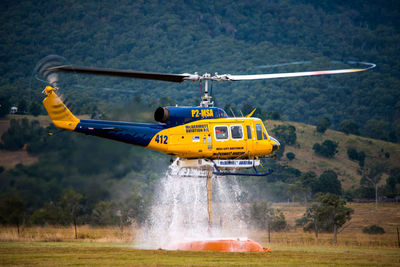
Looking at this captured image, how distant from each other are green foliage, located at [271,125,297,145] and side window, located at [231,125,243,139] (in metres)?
82.8

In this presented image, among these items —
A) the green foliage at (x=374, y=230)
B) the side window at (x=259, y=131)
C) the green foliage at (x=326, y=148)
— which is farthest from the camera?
the green foliage at (x=326, y=148)

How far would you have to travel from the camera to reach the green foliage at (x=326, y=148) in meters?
115

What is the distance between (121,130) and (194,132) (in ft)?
11.2

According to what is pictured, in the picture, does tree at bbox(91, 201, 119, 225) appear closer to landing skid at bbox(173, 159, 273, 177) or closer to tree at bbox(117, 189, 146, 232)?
tree at bbox(117, 189, 146, 232)

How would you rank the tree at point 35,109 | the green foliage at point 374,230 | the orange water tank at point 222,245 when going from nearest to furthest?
the orange water tank at point 222,245
the green foliage at point 374,230
the tree at point 35,109

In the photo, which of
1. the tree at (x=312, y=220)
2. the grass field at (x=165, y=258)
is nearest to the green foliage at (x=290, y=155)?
the tree at (x=312, y=220)

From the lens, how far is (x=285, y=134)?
112m

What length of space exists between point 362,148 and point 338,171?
51.1ft

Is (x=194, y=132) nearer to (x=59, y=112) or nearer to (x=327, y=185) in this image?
(x=59, y=112)

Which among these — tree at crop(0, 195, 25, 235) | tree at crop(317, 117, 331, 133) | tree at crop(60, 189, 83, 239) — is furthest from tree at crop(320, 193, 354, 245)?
tree at crop(317, 117, 331, 133)

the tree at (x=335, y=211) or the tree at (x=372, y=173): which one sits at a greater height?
the tree at (x=372, y=173)

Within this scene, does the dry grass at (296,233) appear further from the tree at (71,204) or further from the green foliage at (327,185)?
the green foliage at (327,185)

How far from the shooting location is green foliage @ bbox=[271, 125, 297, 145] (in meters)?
112

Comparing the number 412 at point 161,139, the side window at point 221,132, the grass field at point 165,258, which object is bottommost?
the grass field at point 165,258
